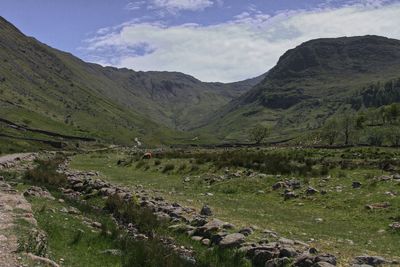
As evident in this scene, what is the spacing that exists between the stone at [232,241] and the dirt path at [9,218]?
7914 millimetres

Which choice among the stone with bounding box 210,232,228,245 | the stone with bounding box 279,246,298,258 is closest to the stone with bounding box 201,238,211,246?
the stone with bounding box 210,232,228,245

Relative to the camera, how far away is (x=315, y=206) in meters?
28.2

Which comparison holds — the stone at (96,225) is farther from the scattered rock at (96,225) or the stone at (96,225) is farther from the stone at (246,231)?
the stone at (246,231)

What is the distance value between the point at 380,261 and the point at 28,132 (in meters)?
187

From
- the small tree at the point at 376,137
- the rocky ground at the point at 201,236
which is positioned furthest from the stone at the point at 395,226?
the small tree at the point at 376,137

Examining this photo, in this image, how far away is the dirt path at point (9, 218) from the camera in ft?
47.4

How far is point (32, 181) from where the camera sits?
131 ft

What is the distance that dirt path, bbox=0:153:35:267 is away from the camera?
14.4 metres

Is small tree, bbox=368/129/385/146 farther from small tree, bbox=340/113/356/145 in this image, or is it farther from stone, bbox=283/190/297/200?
stone, bbox=283/190/297/200

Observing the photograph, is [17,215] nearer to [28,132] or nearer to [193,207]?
[193,207]

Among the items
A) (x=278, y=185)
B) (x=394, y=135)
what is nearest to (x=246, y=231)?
(x=278, y=185)

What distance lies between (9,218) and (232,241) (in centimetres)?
967

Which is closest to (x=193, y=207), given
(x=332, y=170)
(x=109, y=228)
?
(x=109, y=228)

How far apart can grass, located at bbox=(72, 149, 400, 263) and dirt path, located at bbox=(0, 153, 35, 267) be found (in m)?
9.83
